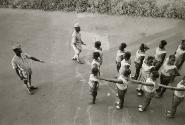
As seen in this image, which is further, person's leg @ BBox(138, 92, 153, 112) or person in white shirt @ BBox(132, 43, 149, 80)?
person in white shirt @ BBox(132, 43, 149, 80)

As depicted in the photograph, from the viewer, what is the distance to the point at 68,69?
9.82 m

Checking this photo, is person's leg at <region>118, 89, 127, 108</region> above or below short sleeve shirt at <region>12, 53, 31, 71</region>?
below

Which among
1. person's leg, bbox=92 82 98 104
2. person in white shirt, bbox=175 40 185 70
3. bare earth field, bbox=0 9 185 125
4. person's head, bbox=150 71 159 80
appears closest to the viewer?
person's head, bbox=150 71 159 80

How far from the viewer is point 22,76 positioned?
834 centimetres

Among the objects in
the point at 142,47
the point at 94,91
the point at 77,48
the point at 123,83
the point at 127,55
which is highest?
the point at 142,47

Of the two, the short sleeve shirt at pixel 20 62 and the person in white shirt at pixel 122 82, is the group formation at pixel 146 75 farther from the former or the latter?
the short sleeve shirt at pixel 20 62

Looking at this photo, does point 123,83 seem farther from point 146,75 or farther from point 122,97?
point 146,75

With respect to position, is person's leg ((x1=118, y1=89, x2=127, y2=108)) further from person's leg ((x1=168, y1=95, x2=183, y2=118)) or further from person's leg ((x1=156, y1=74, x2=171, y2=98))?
person's leg ((x1=168, y1=95, x2=183, y2=118))

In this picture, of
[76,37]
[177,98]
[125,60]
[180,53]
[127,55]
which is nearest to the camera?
[177,98]

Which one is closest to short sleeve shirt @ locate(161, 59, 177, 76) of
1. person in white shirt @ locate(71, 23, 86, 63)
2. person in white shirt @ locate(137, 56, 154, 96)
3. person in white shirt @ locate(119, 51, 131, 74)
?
person in white shirt @ locate(137, 56, 154, 96)

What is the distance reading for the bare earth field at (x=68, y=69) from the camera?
833 cm

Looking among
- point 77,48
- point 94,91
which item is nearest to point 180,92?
point 94,91

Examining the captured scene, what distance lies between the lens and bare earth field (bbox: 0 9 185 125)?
8.33 metres

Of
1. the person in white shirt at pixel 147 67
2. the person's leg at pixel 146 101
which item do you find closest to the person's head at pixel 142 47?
the person in white shirt at pixel 147 67
